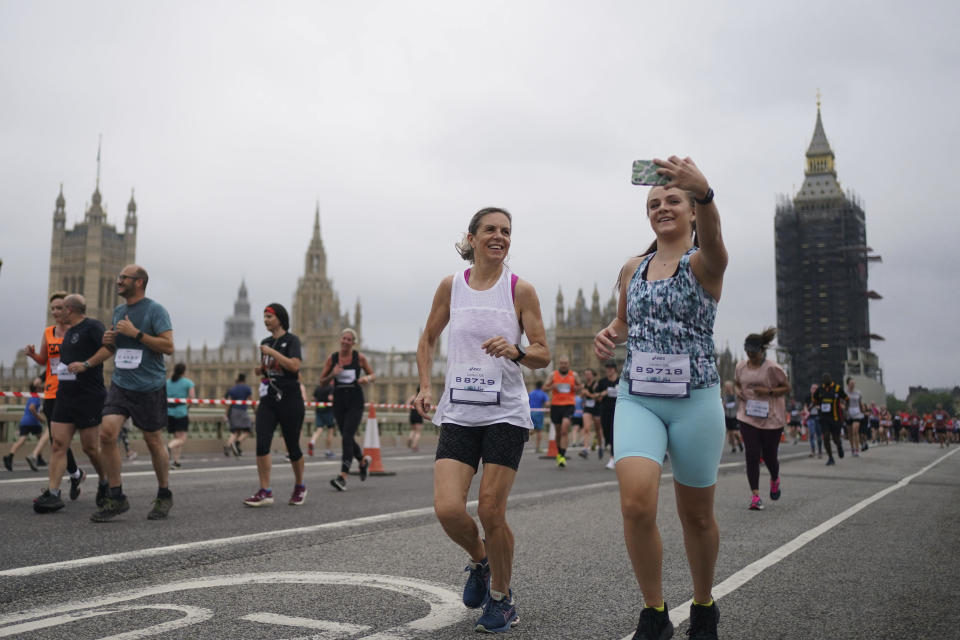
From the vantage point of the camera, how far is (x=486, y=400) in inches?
152

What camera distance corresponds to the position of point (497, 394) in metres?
3.87

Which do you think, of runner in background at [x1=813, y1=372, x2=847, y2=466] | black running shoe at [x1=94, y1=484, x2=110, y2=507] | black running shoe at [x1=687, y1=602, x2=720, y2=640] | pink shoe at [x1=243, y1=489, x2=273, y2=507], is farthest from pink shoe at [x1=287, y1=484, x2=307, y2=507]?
runner in background at [x1=813, y1=372, x2=847, y2=466]

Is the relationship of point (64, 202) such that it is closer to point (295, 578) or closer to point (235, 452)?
point (235, 452)

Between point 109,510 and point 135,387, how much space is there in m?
0.96

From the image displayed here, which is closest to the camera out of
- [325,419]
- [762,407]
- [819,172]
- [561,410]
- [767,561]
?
[767,561]

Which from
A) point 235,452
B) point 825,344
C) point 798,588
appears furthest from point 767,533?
point 825,344

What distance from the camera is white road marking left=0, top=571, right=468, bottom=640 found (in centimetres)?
352

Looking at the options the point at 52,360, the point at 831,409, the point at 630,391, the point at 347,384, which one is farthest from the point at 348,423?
the point at 831,409

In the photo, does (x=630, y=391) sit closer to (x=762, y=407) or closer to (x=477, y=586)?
(x=477, y=586)

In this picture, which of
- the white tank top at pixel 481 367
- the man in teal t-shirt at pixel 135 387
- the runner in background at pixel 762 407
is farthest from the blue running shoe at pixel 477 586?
the runner in background at pixel 762 407

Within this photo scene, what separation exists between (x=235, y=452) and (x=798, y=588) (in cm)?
1456

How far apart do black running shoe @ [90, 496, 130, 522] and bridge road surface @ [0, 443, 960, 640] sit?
10 centimetres

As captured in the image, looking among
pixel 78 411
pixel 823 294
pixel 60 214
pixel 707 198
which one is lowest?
pixel 78 411

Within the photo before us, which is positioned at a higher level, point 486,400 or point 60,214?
point 60,214
